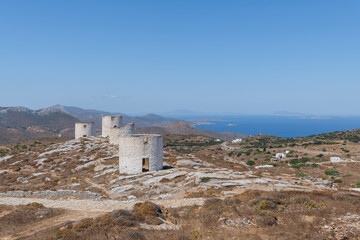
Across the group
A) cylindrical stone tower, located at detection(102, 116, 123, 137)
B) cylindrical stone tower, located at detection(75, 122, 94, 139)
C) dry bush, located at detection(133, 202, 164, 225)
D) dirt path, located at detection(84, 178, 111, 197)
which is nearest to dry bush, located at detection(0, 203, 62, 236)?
dry bush, located at detection(133, 202, 164, 225)

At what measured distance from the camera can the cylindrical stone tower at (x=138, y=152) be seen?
25.2 m

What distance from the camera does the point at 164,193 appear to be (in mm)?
19891

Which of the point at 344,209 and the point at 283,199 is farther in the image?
the point at 283,199

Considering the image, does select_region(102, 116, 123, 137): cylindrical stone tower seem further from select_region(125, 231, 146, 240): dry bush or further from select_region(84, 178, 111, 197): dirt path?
select_region(125, 231, 146, 240): dry bush

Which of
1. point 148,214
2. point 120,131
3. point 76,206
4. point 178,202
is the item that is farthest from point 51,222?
point 120,131

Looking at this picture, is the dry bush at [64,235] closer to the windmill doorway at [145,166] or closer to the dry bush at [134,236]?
the dry bush at [134,236]

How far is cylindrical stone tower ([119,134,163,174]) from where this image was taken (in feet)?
82.6

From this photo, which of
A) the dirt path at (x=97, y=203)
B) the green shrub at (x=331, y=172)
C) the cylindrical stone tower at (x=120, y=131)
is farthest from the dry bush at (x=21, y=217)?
the green shrub at (x=331, y=172)

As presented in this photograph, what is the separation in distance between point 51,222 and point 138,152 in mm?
12104

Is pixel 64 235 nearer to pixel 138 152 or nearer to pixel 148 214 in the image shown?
pixel 148 214

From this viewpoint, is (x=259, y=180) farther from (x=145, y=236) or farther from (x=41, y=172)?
(x=41, y=172)

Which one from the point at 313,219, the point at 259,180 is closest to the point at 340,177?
the point at 259,180

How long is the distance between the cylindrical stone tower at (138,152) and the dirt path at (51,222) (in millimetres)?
10005

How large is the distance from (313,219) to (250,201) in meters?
3.63
